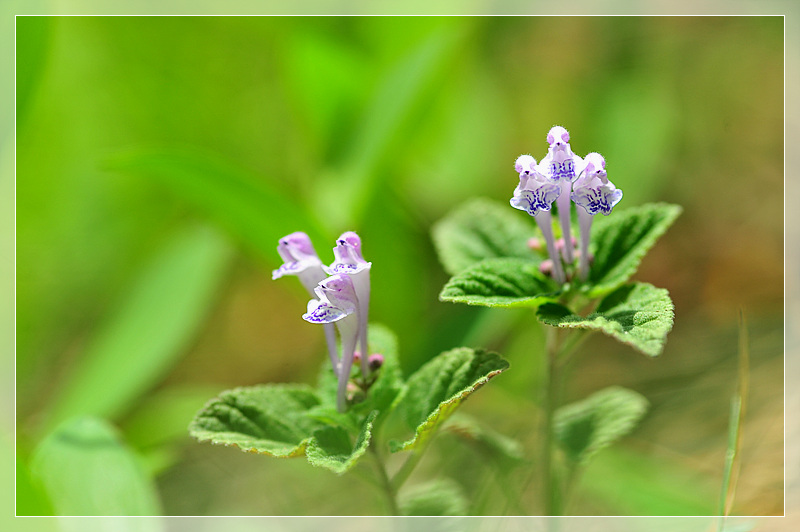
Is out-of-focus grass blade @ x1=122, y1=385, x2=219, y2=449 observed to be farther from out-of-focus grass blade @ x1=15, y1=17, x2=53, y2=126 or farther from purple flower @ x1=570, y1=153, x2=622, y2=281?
purple flower @ x1=570, y1=153, x2=622, y2=281

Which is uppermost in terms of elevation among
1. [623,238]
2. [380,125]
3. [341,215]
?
[380,125]

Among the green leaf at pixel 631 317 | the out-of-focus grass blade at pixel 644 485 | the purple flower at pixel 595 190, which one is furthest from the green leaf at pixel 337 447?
the out-of-focus grass blade at pixel 644 485

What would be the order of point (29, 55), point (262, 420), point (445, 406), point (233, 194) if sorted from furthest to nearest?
point (233, 194) → point (29, 55) → point (262, 420) → point (445, 406)

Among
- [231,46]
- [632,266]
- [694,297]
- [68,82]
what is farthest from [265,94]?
[632,266]

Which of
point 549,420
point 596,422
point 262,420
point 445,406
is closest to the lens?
point 445,406

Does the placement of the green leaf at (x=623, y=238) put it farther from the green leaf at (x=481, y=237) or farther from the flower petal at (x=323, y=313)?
the flower petal at (x=323, y=313)

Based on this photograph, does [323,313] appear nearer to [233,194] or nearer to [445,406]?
[445,406]

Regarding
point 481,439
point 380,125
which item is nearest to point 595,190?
point 481,439
